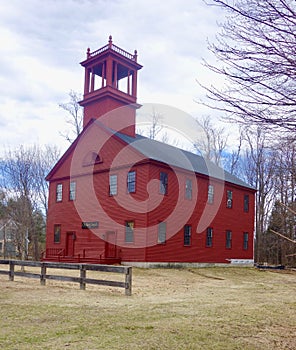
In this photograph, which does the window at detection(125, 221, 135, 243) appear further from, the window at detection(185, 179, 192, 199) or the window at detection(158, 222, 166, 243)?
the window at detection(185, 179, 192, 199)

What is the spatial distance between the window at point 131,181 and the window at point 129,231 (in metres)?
1.98

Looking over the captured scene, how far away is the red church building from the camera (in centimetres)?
2575

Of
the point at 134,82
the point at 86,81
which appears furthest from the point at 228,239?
the point at 86,81

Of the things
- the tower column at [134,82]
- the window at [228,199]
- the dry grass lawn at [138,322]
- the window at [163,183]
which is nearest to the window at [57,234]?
the window at [163,183]

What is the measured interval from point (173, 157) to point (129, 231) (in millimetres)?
6989

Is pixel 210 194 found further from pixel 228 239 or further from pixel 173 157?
pixel 228 239

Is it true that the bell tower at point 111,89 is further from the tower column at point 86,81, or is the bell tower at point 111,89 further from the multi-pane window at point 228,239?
the multi-pane window at point 228,239

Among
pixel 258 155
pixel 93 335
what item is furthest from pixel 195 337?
pixel 258 155

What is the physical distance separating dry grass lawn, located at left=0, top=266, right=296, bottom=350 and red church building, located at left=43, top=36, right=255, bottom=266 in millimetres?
13503

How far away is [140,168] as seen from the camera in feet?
85.3

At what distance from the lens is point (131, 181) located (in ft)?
86.4

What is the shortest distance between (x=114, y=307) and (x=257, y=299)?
16.8ft

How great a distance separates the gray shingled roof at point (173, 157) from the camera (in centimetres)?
2722

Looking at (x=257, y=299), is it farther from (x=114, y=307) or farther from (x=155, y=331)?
(x=155, y=331)
